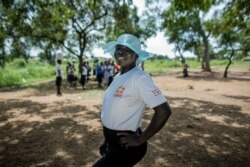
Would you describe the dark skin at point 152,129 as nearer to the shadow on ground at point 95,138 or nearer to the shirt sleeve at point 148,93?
the shirt sleeve at point 148,93

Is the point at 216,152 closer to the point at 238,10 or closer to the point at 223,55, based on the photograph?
the point at 238,10

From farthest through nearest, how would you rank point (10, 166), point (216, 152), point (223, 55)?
point (223, 55) < point (216, 152) < point (10, 166)

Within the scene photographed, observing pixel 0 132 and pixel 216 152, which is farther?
pixel 0 132

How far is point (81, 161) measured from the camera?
5.28 m

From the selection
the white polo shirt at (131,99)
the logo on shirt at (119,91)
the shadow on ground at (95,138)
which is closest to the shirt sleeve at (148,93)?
the white polo shirt at (131,99)

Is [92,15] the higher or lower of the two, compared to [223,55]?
higher

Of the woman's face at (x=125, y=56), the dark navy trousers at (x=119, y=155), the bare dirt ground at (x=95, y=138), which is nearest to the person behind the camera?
the dark navy trousers at (x=119, y=155)

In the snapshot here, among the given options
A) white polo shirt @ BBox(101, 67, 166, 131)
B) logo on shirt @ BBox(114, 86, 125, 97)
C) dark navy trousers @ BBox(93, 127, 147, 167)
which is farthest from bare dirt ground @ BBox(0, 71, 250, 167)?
logo on shirt @ BBox(114, 86, 125, 97)

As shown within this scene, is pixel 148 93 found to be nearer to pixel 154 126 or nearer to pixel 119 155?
pixel 154 126

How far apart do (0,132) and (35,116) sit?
199 centimetres

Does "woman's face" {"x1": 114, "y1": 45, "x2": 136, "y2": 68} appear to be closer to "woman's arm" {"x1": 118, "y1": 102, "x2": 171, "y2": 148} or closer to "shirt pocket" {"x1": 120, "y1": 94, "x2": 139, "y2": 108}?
"shirt pocket" {"x1": 120, "y1": 94, "x2": 139, "y2": 108}

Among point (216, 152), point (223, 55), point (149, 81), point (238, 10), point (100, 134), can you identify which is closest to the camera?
point (149, 81)

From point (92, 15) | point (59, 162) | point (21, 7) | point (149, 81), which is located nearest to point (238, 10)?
point (21, 7)

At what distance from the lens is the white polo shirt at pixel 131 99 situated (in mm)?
2328
